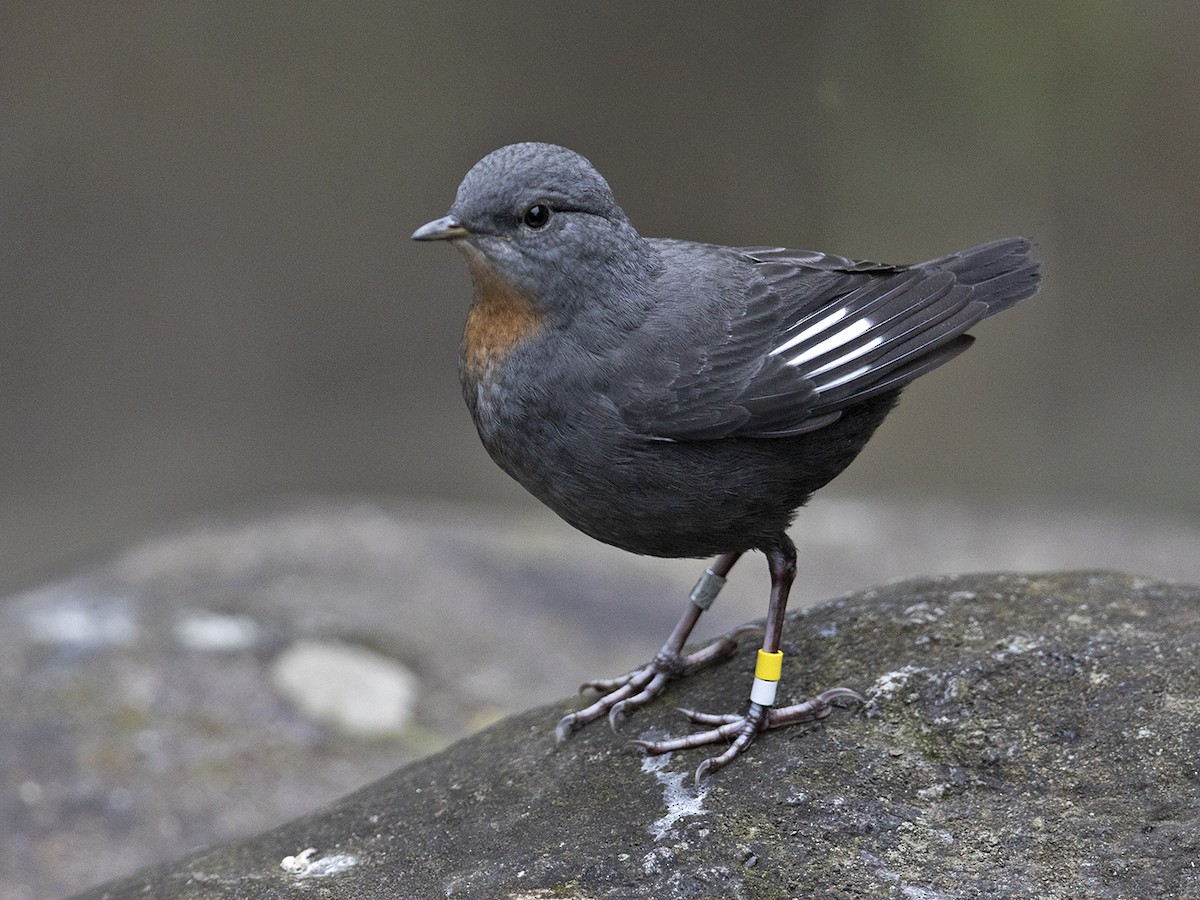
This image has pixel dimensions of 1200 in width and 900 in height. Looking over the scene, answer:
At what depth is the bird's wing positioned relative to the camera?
371 centimetres

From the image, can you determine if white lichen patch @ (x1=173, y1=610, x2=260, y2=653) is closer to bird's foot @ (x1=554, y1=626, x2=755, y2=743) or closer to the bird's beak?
bird's foot @ (x1=554, y1=626, x2=755, y2=743)

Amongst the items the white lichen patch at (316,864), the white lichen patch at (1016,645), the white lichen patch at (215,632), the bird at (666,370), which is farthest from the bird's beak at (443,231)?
the white lichen patch at (215,632)

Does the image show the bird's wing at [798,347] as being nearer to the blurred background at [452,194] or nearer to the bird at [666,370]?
the bird at [666,370]

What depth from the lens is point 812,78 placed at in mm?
8477

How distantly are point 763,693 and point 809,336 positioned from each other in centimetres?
109

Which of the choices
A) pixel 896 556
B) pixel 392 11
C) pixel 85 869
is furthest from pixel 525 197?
pixel 392 11

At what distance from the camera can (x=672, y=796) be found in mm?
3574

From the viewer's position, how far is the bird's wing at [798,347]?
371 centimetres

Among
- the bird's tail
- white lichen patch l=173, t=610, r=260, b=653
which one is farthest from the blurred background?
the bird's tail

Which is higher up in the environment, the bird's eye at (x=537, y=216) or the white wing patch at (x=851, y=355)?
the bird's eye at (x=537, y=216)

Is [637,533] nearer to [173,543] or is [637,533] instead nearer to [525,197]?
[525,197]

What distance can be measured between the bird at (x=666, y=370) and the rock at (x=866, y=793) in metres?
0.19

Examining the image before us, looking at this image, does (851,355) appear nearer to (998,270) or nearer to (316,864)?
(998,270)

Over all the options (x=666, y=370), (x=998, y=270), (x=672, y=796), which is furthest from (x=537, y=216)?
(x=672, y=796)
